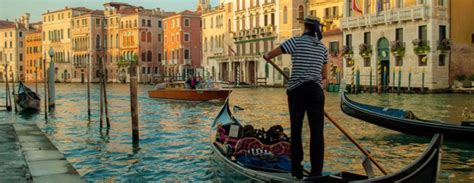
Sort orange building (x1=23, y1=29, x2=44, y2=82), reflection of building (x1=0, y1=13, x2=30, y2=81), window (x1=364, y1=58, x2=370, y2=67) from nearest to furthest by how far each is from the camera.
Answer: window (x1=364, y1=58, x2=370, y2=67), orange building (x1=23, y1=29, x2=44, y2=82), reflection of building (x1=0, y1=13, x2=30, y2=81)

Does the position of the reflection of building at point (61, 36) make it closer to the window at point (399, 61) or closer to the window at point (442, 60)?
the window at point (399, 61)

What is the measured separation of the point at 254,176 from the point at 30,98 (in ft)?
40.8

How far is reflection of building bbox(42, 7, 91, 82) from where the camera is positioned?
59.1m

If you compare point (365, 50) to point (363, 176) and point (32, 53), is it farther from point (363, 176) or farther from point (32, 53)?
point (32, 53)

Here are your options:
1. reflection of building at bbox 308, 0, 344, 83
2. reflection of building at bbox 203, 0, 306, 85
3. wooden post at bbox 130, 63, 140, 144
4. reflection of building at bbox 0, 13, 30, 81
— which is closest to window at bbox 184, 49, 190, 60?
reflection of building at bbox 203, 0, 306, 85

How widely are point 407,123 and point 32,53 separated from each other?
211ft

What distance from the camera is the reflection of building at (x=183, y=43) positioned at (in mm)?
46656

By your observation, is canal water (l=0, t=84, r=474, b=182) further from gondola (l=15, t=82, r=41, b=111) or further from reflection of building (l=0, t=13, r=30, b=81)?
reflection of building (l=0, t=13, r=30, b=81)

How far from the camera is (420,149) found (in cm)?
802

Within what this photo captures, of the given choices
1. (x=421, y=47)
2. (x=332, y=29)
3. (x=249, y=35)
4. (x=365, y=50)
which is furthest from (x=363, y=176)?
(x=249, y=35)

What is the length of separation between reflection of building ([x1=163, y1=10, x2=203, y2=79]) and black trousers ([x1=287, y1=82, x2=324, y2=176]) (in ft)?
136

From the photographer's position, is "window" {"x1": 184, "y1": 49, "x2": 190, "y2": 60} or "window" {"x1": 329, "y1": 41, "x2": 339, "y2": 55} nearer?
"window" {"x1": 329, "y1": 41, "x2": 339, "y2": 55}

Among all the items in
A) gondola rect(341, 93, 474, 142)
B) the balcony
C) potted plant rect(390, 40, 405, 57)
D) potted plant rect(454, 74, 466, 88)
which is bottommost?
gondola rect(341, 93, 474, 142)

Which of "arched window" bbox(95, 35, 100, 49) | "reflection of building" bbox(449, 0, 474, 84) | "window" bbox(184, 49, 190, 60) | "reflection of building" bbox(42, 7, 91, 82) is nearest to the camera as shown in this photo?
"reflection of building" bbox(449, 0, 474, 84)
